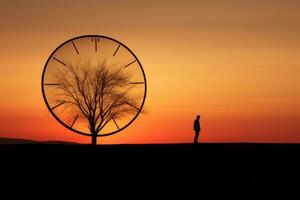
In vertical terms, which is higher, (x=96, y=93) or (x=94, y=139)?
(x=96, y=93)

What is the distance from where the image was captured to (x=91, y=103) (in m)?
34.8

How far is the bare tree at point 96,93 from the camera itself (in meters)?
31.6
